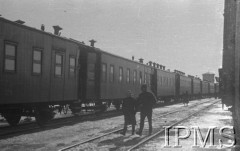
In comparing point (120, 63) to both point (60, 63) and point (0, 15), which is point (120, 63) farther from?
point (0, 15)

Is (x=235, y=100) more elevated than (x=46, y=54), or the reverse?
(x=46, y=54)

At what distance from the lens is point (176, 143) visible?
9719 mm

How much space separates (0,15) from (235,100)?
11295mm

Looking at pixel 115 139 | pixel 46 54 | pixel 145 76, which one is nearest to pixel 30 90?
pixel 46 54

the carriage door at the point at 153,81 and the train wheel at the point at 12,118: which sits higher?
the carriage door at the point at 153,81

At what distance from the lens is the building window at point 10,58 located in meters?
10.7

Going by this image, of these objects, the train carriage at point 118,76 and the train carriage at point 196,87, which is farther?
the train carriage at point 196,87

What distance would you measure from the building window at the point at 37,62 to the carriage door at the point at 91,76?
4367 mm

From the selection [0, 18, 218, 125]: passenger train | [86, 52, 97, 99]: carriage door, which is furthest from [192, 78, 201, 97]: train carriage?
[86, 52, 97, 99]: carriage door

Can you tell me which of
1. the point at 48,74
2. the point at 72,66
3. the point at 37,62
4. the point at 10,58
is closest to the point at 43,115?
the point at 48,74

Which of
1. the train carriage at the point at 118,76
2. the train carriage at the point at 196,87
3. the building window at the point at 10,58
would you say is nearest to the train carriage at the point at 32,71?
the building window at the point at 10,58

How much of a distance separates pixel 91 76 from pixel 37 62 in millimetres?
5053

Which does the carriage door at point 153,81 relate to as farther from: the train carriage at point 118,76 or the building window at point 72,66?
the building window at point 72,66

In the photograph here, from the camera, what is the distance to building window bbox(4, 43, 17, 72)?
35.3 feet
